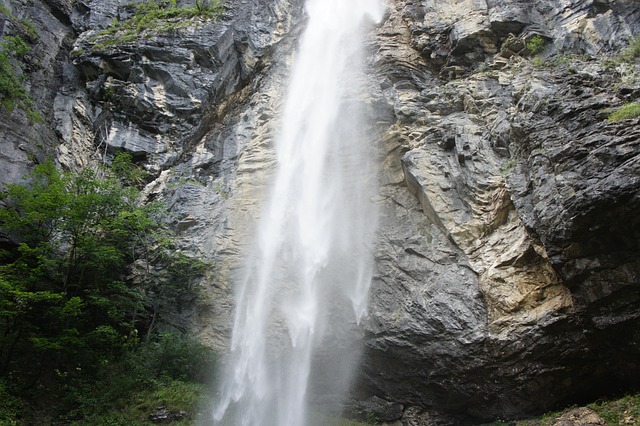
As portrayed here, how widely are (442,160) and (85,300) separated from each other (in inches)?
444

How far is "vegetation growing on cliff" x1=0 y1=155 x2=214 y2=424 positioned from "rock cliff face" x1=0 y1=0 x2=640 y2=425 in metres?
1.12

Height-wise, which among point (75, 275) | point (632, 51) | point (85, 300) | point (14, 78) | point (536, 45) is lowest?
point (85, 300)

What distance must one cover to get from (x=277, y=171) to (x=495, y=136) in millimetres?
7337

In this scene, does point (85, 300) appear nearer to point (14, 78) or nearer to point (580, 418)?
point (14, 78)

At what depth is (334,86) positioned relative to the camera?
1736 cm

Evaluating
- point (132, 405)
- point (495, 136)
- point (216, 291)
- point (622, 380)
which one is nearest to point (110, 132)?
point (216, 291)

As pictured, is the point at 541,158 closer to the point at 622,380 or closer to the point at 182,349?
the point at 622,380

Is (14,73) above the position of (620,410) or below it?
above

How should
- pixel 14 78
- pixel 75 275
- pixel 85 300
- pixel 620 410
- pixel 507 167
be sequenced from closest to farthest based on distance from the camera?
pixel 620 410, pixel 507 167, pixel 75 275, pixel 85 300, pixel 14 78

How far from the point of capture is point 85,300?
13.5m

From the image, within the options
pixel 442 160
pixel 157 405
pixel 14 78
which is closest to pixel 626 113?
pixel 442 160

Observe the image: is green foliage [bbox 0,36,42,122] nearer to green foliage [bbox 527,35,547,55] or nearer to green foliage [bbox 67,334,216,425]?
green foliage [bbox 67,334,216,425]

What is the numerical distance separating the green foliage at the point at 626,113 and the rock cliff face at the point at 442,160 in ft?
0.73

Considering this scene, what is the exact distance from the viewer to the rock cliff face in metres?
9.29
